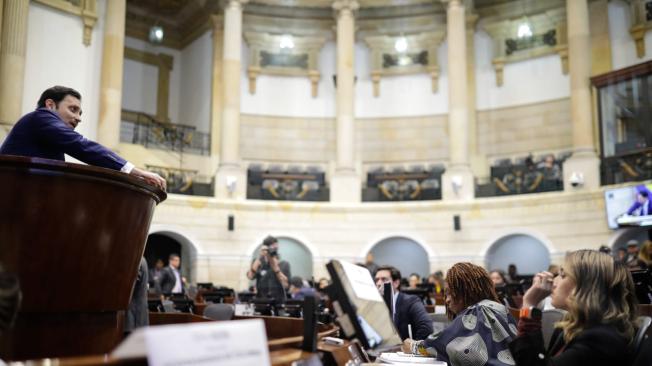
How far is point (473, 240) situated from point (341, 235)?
359 centimetres

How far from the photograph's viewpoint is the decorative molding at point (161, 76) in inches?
885

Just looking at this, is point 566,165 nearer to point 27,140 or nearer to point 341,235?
point 341,235

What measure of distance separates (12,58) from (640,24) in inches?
652

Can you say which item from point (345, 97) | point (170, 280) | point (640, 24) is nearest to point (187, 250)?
point (170, 280)

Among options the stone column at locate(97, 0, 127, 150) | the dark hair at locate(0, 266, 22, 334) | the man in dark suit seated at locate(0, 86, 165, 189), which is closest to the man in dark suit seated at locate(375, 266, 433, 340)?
the man in dark suit seated at locate(0, 86, 165, 189)

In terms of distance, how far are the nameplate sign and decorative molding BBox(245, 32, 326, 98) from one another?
20.7 meters

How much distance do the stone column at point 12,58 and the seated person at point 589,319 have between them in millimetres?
14667

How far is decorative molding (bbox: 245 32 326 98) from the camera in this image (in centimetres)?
2203

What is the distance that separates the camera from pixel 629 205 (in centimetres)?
1545

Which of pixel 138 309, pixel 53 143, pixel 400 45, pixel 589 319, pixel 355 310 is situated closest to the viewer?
pixel 355 310

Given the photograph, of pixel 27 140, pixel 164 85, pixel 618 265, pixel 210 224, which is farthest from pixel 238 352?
pixel 164 85

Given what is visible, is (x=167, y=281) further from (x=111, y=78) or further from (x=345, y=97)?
(x=345, y=97)

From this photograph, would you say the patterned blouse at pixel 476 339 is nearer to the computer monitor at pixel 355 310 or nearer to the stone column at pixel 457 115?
the computer monitor at pixel 355 310

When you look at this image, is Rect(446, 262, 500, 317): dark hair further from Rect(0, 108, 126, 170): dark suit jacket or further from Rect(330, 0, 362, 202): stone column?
Rect(330, 0, 362, 202): stone column
